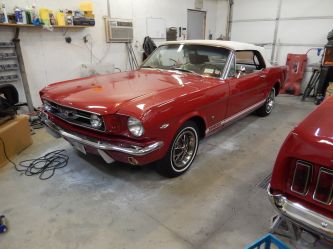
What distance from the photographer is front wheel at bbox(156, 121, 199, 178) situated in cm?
242

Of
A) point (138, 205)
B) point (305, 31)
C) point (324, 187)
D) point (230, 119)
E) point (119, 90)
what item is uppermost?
point (305, 31)

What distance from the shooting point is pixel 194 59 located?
323cm

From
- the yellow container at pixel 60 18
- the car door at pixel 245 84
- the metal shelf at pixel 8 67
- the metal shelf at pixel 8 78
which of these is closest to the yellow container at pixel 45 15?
the yellow container at pixel 60 18

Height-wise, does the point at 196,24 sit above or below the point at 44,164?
above

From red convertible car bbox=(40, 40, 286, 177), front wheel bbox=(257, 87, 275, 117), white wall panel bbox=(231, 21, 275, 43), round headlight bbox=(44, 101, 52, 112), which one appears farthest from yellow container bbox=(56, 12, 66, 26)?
white wall panel bbox=(231, 21, 275, 43)

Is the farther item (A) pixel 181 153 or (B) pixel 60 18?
(B) pixel 60 18

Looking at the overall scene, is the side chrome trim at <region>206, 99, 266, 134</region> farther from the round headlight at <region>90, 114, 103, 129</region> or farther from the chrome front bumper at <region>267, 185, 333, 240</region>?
the chrome front bumper at <region>267, 185, 333, 240</region>

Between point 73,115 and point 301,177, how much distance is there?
1976 millimetres

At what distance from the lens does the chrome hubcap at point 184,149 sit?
98.9 inches

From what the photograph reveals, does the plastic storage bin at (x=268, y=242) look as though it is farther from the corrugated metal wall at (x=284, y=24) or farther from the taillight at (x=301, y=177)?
the corrugated metal wall at (x=284, y=24)

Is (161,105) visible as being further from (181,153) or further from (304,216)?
(304,216)

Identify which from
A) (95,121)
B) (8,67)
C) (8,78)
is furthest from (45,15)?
(95,121)

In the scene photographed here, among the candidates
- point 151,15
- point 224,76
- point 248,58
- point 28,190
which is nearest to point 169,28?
point 151,15

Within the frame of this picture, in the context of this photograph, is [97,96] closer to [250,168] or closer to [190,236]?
[190,236]
